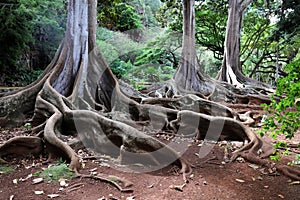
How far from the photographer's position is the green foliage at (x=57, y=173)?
2.96 m

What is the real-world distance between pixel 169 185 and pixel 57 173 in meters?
1.35

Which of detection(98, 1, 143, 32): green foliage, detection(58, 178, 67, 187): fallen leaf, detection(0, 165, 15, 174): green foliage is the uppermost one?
detection(98, 1, 143, 32): green foliage

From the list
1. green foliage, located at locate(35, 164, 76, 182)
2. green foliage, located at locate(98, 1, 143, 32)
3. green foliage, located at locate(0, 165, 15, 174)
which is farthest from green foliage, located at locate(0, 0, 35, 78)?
green foliage, located at locate(35, 164, 76, 182)

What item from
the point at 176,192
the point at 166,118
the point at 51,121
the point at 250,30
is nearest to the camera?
the point at 176,192

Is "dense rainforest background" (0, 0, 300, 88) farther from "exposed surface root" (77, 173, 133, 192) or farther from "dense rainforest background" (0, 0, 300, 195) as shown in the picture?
"exposed surface root" (77, 173, 133, 192)

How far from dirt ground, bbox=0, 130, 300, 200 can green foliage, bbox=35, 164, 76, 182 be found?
11 centimetres

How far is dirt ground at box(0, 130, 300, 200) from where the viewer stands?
8.63ft

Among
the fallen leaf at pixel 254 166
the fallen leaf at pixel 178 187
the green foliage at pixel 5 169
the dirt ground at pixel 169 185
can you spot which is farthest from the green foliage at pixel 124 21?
the fallen leaf at pixel 178 187

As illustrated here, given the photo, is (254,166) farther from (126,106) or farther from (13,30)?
(13,30)

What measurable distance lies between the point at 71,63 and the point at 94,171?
10.5 ft

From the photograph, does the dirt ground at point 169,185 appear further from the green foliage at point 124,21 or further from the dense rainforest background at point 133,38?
the green foliage at point 124,21

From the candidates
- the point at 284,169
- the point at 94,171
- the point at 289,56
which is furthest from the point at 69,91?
the point at 289,56

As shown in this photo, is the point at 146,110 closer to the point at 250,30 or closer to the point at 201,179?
the point at 201,179

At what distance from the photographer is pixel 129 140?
3.70m
